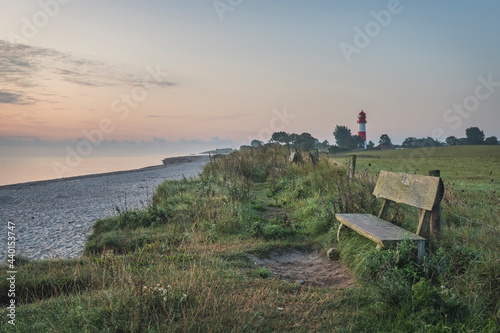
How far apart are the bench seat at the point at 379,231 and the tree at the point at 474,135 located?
79.2 meters

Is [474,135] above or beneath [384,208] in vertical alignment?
above

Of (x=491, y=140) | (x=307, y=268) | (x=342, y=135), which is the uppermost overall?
(x=342, y=135)

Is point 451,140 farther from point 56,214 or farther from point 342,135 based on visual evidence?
point 56,214

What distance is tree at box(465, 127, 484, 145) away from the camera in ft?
241

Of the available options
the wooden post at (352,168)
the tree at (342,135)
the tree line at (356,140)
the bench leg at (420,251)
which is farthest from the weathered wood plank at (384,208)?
the tree at (342,135)

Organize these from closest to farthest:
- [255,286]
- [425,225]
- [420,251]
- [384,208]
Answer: [255,286] → [420,251] → [425,225] → [384,208]

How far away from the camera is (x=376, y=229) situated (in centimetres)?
561

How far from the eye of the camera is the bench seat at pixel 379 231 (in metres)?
4.93

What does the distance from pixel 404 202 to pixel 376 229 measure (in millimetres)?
672

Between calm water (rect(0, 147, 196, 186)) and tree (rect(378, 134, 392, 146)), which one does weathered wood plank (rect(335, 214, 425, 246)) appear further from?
tree (rect(378, 134, 392, 146))

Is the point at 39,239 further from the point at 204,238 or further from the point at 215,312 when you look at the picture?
the point at 215,312

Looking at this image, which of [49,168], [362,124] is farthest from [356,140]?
[49,168]

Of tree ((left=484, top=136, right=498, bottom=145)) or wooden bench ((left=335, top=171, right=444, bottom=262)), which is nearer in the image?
wooden bench ((left=335, top=171, right=444, bottom=262))

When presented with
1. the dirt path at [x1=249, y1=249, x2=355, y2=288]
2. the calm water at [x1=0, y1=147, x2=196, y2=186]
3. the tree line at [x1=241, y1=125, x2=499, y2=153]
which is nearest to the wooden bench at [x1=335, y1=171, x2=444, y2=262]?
the dirt path at [x1=249, y1=249, x2=355, y2=288]
